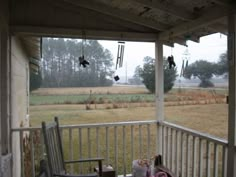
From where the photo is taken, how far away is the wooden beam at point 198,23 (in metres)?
2.55

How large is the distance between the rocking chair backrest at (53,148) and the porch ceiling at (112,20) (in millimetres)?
1310

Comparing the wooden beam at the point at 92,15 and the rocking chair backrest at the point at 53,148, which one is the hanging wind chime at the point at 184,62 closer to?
the wooden beam at the point at 92,15

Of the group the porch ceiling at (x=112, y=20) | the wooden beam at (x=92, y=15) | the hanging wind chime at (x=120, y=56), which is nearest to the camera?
the porch ceiling at (x=112, y=20)

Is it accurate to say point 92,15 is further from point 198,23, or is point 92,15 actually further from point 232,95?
point 232,95


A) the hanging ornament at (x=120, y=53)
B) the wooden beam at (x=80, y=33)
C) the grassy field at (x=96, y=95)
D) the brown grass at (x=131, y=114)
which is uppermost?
the wooden beam at (x=80, y=33)

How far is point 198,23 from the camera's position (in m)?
2.90

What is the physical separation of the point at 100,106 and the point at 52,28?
1.25m

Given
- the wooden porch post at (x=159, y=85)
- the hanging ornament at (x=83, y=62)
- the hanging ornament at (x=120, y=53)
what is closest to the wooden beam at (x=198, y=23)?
the wooden porch post at (x=159, y=85)

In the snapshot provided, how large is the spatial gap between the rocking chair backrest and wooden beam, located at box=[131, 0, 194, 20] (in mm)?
1635

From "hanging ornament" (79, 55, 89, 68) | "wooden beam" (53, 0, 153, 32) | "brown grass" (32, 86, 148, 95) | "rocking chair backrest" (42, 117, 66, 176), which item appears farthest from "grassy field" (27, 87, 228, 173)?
Result: "wooden beam" (53, 0, 153, 32)

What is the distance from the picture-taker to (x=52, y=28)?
337 centimetres

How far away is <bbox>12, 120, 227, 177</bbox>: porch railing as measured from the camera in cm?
336

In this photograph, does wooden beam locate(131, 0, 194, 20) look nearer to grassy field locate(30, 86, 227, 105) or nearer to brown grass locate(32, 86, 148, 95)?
grassy field locate(30, 86, 227, 105)

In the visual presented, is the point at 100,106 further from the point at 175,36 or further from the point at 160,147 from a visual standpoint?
the point at 175,36
